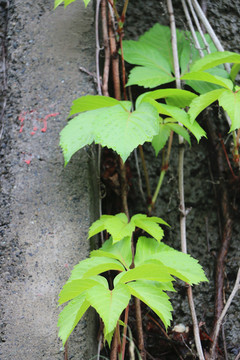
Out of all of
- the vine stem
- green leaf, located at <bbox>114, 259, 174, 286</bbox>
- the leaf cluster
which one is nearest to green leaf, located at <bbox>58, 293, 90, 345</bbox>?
the leaf cluster

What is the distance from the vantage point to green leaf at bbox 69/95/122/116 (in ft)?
3.75

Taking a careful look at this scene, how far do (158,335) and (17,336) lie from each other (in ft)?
1.66

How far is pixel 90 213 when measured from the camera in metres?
1.26

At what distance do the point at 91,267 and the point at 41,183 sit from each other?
386 mm

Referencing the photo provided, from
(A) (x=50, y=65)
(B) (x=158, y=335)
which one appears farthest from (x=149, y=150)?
(B) (x=158, y=335)

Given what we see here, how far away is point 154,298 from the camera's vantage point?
2.97 ft

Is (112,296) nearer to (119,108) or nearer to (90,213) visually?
(90,213)

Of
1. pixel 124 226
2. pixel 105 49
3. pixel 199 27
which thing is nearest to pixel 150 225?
pixel 124 226

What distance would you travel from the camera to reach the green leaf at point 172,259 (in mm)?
1009

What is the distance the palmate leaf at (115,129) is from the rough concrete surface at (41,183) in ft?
0.62

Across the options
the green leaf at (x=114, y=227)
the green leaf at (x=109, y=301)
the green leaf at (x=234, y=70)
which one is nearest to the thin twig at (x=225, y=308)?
the green leaf at (x=114, y=227)

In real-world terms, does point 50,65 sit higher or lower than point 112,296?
higher

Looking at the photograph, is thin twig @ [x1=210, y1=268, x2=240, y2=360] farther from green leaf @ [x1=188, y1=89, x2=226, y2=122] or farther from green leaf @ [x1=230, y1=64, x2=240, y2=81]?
green leaf @ [x1=230, y1=64, x2=240, y2=81]

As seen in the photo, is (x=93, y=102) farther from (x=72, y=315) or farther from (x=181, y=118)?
(x=72, y=315)
